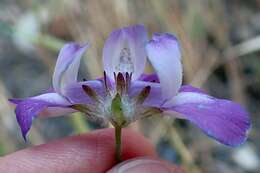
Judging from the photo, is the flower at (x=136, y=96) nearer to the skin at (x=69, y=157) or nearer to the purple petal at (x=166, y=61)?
the purple petal at (x=166, y=61)

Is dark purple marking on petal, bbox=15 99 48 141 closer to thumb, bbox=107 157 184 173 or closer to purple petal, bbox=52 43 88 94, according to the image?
purple petal, bbox=52 43 88 94

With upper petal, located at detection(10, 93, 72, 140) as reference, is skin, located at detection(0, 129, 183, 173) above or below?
below

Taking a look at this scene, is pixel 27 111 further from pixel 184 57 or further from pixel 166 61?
pixel 184 57

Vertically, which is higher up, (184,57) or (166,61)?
(166,61)

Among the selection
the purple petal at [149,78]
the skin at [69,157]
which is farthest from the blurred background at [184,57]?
the purple petal at [149,78]

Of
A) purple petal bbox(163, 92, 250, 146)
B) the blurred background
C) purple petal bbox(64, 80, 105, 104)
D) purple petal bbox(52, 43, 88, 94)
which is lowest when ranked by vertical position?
the blurred background

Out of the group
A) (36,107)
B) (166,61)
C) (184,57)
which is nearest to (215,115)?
(166,61)

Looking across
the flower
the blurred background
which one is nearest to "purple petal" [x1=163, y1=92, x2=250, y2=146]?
the flower
